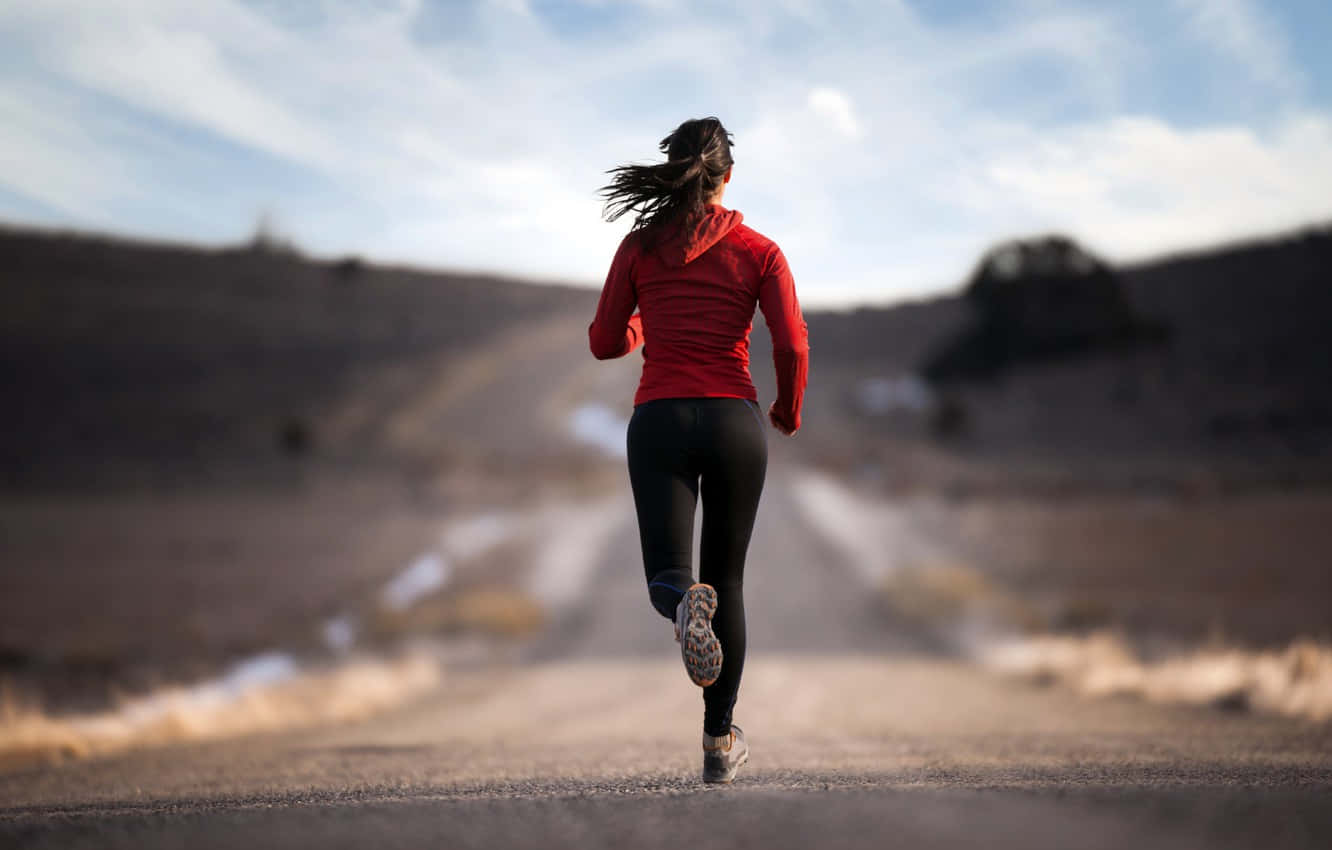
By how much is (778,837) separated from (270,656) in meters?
15.1

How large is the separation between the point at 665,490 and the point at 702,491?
135 millimetres

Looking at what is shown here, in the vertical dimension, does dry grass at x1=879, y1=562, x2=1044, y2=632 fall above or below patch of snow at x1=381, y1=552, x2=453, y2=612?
above

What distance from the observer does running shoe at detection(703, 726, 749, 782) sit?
11.8ft

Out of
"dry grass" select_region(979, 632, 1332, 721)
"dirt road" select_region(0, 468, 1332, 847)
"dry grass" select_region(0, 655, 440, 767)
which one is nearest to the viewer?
"dirt road" select_region(0, 468, 1332, 847)

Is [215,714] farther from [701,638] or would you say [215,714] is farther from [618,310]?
[701,638]

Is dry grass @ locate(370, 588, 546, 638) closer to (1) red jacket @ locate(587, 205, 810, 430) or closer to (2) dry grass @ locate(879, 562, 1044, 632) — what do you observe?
(2) dry grass @ locate(879, 562, 1044, 632)

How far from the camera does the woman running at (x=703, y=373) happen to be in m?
3.48

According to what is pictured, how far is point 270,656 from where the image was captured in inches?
639

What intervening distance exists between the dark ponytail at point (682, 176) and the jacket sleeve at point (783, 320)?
30 centimetres

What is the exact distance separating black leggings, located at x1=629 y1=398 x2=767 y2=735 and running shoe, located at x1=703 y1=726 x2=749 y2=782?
0.20m

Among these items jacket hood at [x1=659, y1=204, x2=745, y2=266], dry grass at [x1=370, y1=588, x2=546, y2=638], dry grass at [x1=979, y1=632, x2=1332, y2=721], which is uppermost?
jacket hood at [x1=659, y1=204, x2=745, y2=266]

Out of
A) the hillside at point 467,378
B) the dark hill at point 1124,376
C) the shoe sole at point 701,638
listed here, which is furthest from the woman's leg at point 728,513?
the dark hill at point 1124,376

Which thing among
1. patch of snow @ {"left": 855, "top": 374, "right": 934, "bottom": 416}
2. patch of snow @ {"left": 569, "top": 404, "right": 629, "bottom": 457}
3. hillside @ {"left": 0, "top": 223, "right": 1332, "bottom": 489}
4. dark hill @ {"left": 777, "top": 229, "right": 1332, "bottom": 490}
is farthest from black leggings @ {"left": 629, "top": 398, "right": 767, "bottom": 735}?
patch of snow @ {"left": 855, "top": 374, "right": 934, "bottom": 416}

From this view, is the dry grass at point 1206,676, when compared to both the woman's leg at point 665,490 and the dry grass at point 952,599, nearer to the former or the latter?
the dry grass at point 952,599
